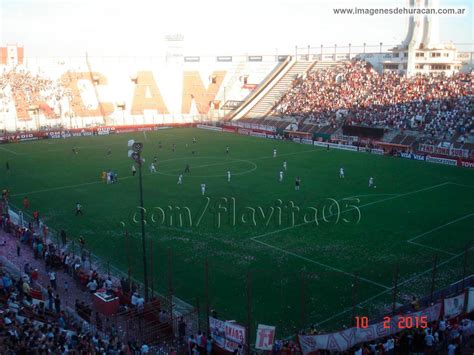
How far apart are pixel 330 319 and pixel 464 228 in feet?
41.5

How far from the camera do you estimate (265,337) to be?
14.0 metres

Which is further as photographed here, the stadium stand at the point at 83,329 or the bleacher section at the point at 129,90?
the bleacher section at the point at 129,90

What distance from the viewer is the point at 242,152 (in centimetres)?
5144

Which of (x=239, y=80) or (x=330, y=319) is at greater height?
(x=239, y=80)

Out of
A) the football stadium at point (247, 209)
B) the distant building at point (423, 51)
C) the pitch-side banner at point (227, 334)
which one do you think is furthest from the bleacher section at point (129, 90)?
the pitch-side banner at point (227, 334)

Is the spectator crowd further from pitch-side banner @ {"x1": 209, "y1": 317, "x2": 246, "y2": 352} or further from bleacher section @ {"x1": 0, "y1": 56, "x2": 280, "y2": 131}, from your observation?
pitch-side banner @ {"x1": 209, "y1": 317, "x2": 246, "y2": 352}

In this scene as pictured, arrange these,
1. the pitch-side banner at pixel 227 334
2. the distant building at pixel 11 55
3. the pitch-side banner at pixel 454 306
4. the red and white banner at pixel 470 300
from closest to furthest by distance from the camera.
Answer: the pitch-side banner at pixel 227 334
the pitch-side banner at pixel 454 306
the red and white banner at pixel 470 300
the distant building at pixel 11 55

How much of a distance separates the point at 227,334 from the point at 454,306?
7.13 m

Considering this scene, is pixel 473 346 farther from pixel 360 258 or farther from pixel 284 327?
pixel 360 258

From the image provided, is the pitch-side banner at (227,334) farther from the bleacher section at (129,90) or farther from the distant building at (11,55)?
the distant building at (11,55)

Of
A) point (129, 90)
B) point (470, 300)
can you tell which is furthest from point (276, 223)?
point (129, 90)

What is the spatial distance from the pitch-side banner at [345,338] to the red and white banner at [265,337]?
77cm

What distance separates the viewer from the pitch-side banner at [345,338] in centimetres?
1395

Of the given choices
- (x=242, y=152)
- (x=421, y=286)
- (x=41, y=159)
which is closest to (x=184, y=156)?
(x=242, y=152)
